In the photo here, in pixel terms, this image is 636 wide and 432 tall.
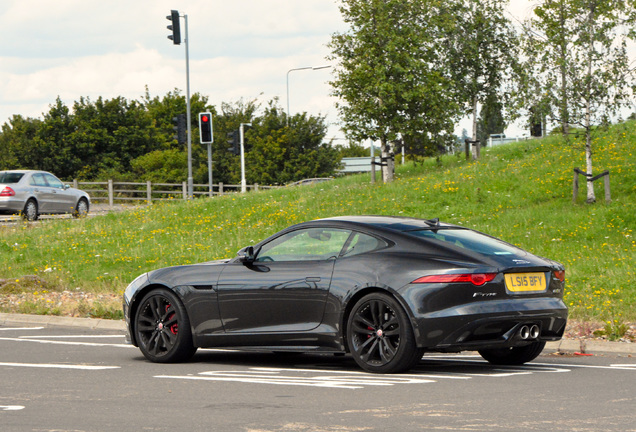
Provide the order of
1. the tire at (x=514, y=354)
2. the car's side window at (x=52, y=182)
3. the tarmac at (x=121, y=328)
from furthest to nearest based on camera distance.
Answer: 1. the car's side window at (x=52, y=182)
2. the tarmac at (x=121, y=328)
3. the tire at (x=514, y=354)

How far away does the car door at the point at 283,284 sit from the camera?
862 centimetres

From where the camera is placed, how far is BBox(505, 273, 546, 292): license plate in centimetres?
813

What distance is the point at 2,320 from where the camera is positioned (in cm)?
1404

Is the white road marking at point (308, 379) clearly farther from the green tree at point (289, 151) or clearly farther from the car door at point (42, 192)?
the green tree at point (289, 151)

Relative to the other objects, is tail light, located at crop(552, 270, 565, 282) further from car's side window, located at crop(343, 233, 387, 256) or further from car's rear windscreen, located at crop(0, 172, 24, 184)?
car's rear windscreen, located at crop(0, 172, 24, 184)

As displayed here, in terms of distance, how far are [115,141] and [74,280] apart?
2025 inches

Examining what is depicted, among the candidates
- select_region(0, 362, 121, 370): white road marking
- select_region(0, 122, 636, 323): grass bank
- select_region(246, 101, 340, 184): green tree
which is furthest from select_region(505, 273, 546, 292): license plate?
select_region(246, 101, 340, 184): green tree

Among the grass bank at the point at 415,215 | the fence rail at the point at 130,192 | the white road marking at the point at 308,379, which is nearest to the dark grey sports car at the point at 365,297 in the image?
the white road marking at the point at 308,379

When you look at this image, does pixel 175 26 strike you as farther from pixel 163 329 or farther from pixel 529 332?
pixel 529 332

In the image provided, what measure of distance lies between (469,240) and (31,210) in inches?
1017

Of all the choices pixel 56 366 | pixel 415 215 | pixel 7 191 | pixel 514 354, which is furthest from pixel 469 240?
pixel 7 191

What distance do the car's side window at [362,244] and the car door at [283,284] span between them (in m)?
0.10

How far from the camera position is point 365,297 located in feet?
27.1

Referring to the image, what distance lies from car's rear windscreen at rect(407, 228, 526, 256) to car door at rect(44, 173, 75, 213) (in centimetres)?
2619
